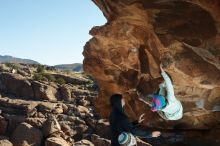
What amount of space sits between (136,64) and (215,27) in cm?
488

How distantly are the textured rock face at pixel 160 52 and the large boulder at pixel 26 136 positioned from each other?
61.7 feet

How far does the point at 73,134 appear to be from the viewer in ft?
138

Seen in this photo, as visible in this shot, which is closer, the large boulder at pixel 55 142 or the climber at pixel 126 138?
the climber at pixel 126 138

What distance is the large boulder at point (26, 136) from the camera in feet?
120

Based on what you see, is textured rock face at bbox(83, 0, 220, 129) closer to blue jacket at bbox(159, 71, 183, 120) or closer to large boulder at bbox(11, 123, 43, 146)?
blue jacket at bbox(159, 71, 183, 120)

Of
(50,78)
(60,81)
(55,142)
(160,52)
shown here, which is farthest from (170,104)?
(50,78)

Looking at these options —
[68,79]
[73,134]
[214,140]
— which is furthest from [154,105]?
[68,79]

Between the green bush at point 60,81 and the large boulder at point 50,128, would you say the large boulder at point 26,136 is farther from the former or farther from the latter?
the green bush at point 60,81

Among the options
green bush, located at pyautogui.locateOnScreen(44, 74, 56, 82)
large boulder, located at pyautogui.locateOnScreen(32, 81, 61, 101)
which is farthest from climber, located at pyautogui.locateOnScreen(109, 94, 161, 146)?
green bush, located at pyautogui.locateOnScreen(44, 74, 56, 82)

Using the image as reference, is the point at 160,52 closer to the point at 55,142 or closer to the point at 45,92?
the point at 55,142

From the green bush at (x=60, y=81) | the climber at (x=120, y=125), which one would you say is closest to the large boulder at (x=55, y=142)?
the climber at (x=120, y=125)

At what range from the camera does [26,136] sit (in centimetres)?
3722

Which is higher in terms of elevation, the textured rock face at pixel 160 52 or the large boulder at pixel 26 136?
the textured rock face at pixel 160 52

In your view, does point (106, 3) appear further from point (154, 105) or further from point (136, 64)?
point (154, 105)
